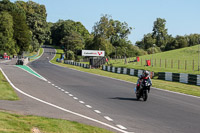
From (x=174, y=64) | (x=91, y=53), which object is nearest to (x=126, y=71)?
(x=174, y=64)

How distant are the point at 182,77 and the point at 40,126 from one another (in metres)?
27.2

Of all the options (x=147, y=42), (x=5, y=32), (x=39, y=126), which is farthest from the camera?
(x=147, y=42)

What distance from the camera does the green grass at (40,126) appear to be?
789cm

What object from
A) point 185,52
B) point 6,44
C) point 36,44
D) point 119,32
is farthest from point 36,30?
point 185,52

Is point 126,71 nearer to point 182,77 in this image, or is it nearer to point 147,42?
point 182,77

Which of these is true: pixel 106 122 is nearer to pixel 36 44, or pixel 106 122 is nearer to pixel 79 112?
pixel 79 112

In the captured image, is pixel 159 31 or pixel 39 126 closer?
pixel 39 126

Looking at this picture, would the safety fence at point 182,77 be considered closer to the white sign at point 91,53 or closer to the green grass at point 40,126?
the green grass at point 40,126

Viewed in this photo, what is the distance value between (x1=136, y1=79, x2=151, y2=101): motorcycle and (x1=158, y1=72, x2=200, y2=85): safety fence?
15.2 meters

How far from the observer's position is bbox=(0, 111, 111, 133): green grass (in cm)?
789

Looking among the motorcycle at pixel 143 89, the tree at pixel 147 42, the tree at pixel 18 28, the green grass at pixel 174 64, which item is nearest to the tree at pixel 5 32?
the tree at pixel 18 28

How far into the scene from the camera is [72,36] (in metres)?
168

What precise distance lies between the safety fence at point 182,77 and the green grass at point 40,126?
23.7 meters

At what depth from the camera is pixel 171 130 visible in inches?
372
